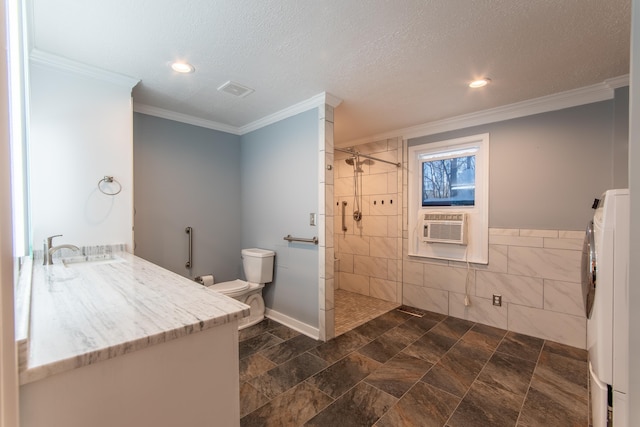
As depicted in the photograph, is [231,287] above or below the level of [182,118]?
below

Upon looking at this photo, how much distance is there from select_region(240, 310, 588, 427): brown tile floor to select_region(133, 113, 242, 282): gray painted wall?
1.06 metres

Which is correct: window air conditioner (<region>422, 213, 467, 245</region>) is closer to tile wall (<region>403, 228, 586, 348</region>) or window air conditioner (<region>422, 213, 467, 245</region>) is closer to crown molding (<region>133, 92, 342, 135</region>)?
tile wall (<region>403, 228, 586, 348</region>)

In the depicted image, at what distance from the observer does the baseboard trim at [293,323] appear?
2667mm

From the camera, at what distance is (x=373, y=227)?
3.88m

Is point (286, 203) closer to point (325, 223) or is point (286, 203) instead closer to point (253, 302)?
point (325, 223)

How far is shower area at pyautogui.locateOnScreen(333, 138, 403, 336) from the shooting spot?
359 centimetres

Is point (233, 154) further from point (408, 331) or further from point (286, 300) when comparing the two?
point (408, 331)

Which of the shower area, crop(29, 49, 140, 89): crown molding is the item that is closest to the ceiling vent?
crop(29, 49, 140, 89): crown molding

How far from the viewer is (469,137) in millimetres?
3008

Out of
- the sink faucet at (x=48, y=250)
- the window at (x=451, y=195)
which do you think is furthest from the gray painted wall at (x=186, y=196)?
the window at (x=451, y=195)

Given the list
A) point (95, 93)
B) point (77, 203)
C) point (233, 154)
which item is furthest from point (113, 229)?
point (233, 154)

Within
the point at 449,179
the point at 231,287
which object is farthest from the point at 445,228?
the point at 231,287

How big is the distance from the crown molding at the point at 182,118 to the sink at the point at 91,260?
151 cm

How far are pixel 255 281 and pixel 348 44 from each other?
2410mm
